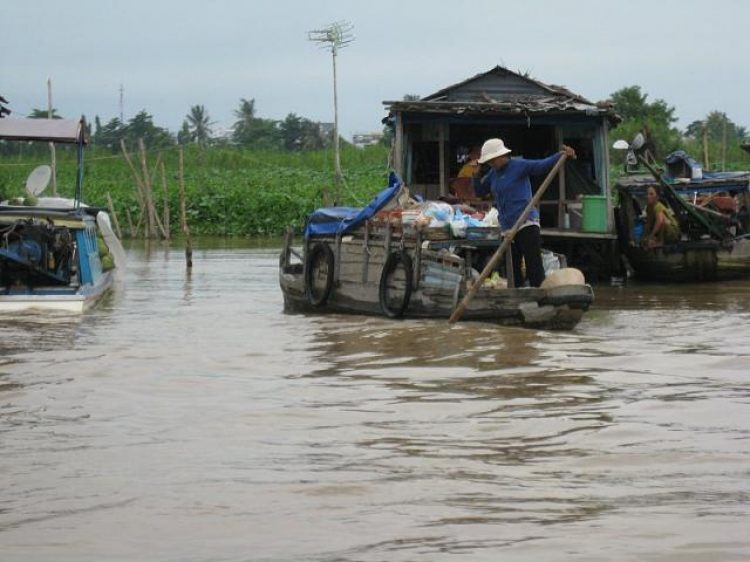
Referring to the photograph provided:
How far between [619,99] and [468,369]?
45.4 m

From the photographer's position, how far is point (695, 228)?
18.3 metres

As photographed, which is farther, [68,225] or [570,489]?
[68,225]

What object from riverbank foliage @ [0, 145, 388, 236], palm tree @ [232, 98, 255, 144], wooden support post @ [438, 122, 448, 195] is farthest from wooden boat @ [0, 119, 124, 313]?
palm tree @ [232, 98, 255, 144]

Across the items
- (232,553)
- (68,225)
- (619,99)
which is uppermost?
(619,99)

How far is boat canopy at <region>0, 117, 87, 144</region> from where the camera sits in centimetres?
1661

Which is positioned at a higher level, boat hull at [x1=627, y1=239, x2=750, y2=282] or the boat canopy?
the boat canopy

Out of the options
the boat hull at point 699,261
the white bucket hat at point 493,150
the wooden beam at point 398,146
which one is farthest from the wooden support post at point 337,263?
the boat hull at point 699,261

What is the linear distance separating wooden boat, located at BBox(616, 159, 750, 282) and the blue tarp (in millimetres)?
5346

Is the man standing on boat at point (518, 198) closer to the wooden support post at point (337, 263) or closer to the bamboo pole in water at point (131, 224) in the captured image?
the wooden support post at point (337, 263)

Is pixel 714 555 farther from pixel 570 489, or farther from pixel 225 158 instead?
pixel 225 158

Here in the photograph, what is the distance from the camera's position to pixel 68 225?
15055 mm

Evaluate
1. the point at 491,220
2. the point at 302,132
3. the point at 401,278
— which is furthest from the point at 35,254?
the point at 302,132

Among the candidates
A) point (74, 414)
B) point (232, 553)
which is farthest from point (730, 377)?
point (232, 553)

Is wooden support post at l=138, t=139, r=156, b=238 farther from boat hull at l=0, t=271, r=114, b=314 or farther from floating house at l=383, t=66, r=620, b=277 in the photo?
boat hull at l=0, t=271, r=114, b=314
